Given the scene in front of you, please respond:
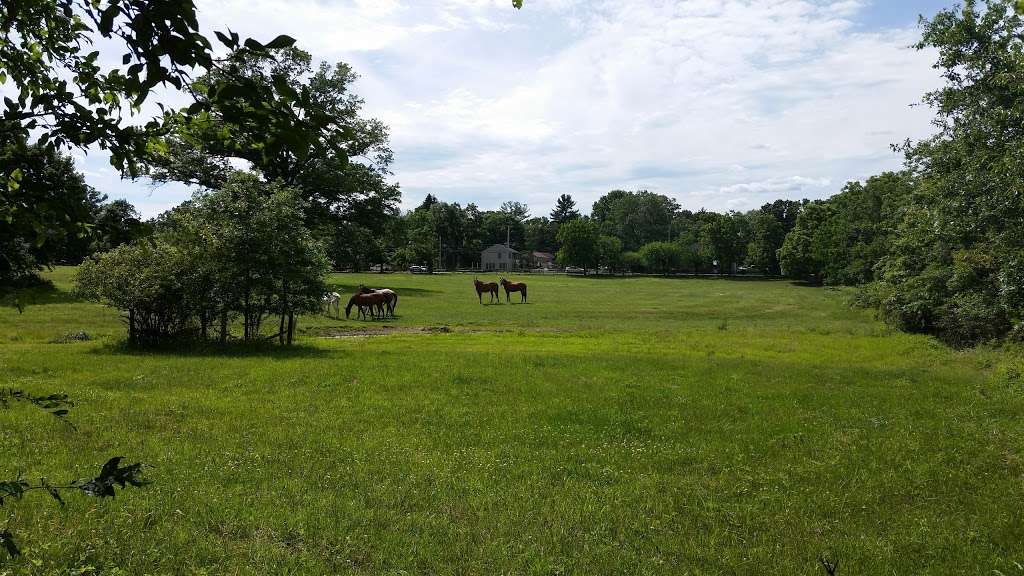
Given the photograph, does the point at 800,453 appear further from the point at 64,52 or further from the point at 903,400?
the point at 64,52

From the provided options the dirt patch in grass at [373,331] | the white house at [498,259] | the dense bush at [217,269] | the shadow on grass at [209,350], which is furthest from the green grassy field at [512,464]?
the white house at [498,259]

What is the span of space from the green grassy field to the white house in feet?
390

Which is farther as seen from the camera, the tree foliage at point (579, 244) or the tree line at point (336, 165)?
the tree foliage at point (579, 244)

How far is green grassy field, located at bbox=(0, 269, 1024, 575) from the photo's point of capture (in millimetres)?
5434

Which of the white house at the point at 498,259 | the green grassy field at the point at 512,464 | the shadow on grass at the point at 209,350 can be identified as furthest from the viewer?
the white house at the point at 498,259

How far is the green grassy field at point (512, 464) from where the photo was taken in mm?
5434

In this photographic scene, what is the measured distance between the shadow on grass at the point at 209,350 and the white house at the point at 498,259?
384 ft

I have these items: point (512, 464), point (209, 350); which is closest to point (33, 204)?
point (512, 464)

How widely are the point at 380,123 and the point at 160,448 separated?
46.5 metres

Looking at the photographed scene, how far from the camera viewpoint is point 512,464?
7723 mm

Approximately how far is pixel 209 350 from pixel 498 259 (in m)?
121

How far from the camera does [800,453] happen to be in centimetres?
872

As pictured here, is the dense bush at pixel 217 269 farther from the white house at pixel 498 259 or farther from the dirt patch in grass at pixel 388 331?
the white house at pixel 498 259

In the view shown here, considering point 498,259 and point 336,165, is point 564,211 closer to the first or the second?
point 498,259
